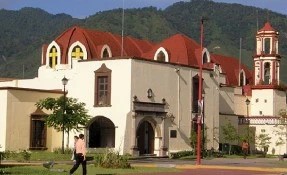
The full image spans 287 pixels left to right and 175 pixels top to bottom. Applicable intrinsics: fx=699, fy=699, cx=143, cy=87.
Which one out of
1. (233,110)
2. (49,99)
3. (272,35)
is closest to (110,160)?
(49,99)

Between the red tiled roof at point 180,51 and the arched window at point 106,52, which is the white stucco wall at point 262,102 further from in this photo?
the arched window at point 106,52

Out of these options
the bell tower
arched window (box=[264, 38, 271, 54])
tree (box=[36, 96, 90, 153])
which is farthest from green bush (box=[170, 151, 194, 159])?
arched window (box=[264, 38, 271, 54])

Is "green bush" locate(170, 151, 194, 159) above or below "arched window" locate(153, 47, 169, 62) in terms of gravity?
below

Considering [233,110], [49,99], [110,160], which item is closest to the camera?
[110,160]

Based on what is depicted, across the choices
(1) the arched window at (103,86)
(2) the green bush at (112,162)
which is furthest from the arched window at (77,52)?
(2) the green bush at (112,162)

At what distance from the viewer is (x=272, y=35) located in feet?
245

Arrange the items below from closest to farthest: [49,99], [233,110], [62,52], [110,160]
Result: 1. [110,160]
2. [49,99]
3. [62,52]
4. [233,110]

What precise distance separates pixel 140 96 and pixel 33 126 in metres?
8.56

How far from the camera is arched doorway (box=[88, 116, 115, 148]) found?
56938 millimetres

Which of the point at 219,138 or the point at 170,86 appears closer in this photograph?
the point at 170,86

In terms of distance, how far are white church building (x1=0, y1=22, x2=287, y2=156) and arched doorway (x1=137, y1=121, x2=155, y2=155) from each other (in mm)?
81

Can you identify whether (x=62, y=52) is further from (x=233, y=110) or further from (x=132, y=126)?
(x=233, y=110)

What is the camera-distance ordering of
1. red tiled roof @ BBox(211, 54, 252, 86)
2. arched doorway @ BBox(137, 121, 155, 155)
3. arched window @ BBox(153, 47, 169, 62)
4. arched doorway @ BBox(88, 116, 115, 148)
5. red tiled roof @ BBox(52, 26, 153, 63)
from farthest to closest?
red tiled roof @ BBox(211, 54, 252, 86) → arched window @ BBox(153, 47, 169, 62) → red tiled roof @ BBox(52, 26, 153, 63) → arched doorway @ BBox(88, 116, 115, 148) → arched doorway @ BBox(137, 121, 155, 155)

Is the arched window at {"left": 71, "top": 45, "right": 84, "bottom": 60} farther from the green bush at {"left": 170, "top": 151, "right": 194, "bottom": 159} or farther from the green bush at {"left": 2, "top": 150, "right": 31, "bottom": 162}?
the green bush at {"left": 2, "top": 150, "right": 31, "bottom": 162}
